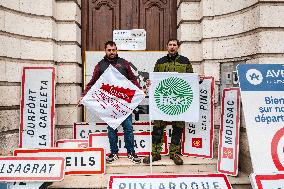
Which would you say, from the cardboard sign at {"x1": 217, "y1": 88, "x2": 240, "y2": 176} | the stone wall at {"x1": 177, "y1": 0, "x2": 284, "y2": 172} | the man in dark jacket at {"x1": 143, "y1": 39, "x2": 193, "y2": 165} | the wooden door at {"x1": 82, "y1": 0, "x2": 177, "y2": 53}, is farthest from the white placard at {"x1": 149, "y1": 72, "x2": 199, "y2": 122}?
the wooden door at {"x1": 82, "y1": 0, "x2": 177, "y2": 53}

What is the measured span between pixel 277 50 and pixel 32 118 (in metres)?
4.79

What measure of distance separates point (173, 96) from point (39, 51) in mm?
3216

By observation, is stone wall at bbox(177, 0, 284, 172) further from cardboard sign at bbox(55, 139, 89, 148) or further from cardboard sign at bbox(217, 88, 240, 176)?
cardboard sign at bbox(55, 139, 89, 148)

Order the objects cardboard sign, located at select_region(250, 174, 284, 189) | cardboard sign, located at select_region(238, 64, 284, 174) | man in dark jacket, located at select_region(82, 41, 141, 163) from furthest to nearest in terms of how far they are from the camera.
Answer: man in dark jacket, located at select_region(82, 41, 141, 163) < cardboard sign, located at select_region(238, 64, 284, 174) < cardboard sign, located at select_region(250, 174, 284, 189)

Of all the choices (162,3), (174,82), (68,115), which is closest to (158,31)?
(162,3)

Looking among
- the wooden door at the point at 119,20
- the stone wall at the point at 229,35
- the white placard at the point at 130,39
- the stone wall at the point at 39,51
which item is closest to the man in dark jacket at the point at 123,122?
the stone wall at the point at 39,51

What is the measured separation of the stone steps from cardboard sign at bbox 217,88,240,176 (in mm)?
201

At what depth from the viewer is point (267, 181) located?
2.74 metres

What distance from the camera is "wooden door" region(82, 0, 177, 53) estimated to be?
7.09 meters

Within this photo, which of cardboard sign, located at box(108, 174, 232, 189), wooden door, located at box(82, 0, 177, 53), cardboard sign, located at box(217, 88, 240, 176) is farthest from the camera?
wooden door, located at box(82, 0, 177, 53)

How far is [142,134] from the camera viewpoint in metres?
5.60

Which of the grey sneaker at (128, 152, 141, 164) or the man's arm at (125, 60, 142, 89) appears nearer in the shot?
the grey sneaker at (128, 152, 141, 164)

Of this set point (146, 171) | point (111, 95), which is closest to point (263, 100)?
point (146, 171)

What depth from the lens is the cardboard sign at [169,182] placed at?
2.92 m
